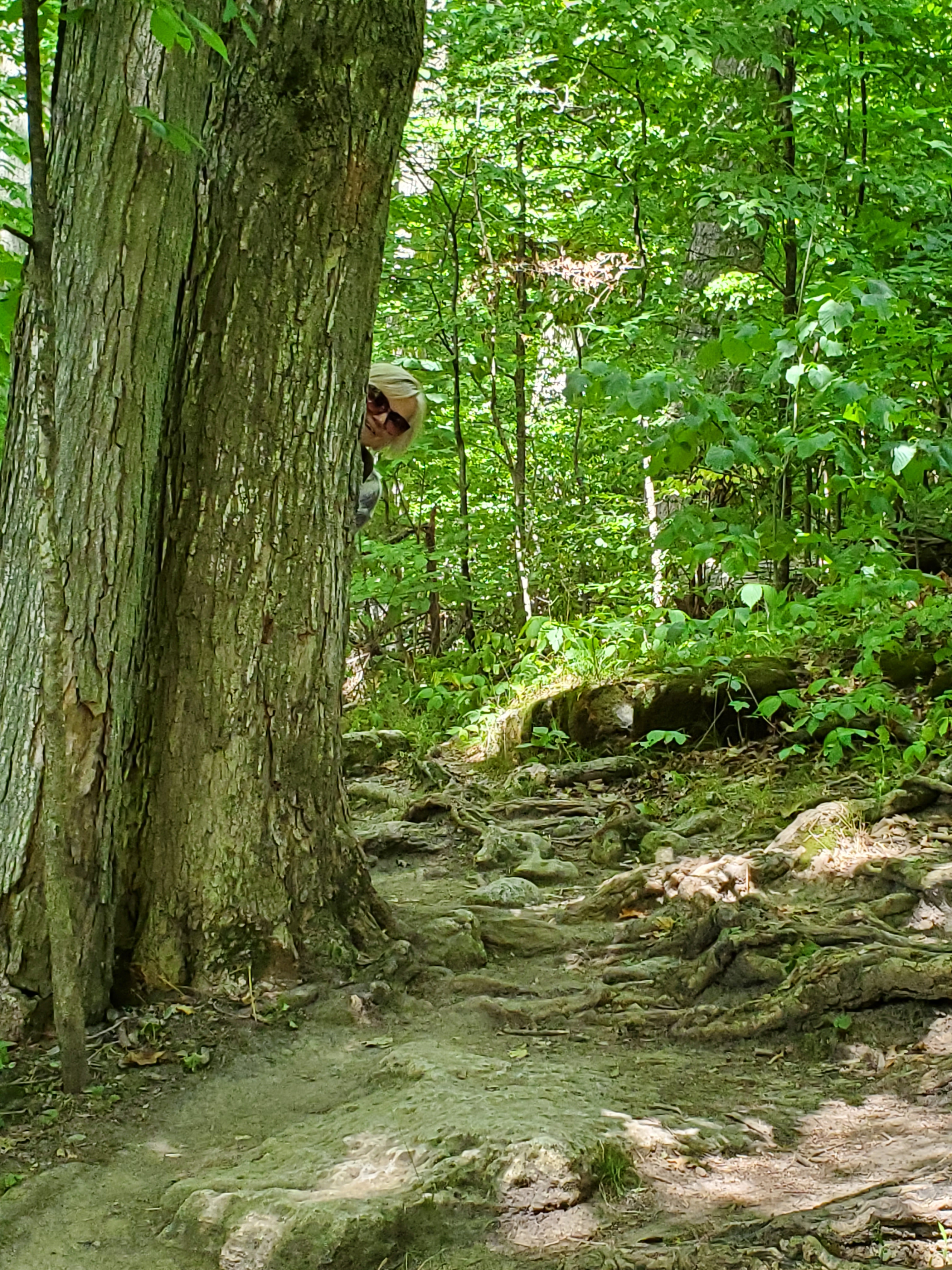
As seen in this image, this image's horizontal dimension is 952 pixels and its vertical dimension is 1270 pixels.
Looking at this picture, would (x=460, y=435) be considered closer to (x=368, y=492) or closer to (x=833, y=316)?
(x=368, y=492)

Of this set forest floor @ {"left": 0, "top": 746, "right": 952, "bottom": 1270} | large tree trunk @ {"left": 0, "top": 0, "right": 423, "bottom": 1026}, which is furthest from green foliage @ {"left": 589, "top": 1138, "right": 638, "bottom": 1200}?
large tree trunk @ {"left": 0, "top": 0, "right": 423, "bottom": 1026}

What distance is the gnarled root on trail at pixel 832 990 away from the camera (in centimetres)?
320

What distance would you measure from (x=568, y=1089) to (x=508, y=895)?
1773 millimetres

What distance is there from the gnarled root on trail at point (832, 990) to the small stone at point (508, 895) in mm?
1269

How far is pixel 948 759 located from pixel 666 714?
2046 millimetres

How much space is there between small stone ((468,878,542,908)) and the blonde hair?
6.70ft

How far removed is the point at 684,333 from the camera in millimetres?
8375

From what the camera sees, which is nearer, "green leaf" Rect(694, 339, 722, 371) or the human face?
"green leaf" Rect(694, 339, 722, 371)

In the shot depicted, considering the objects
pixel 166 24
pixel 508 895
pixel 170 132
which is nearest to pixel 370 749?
pixel 508 895

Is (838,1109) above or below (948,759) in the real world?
below

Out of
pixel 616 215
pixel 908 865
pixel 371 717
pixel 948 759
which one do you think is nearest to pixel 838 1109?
pixel 908 865

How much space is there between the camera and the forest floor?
2.25m

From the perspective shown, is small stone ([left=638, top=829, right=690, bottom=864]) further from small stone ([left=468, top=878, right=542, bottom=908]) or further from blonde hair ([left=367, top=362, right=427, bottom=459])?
blonde hair ([left=367, top=362, right=427, bottom=459])

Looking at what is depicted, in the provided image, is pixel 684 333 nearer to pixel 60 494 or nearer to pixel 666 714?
pixel 666 714
